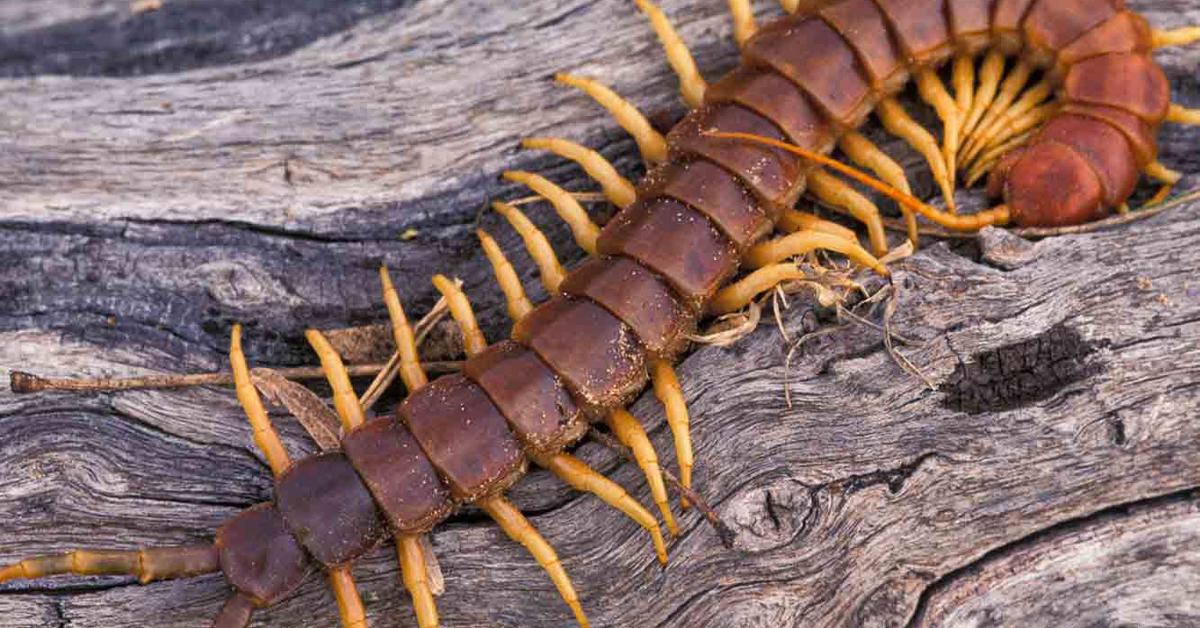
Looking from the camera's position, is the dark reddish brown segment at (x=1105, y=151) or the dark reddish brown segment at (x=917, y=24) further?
the dark reddish brown segment at (x=917, y=24)

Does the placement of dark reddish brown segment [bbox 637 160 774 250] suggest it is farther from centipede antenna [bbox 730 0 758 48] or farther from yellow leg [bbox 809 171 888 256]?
centipede antenna [bbox 730 0 758 48]

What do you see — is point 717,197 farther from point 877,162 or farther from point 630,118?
point 877,162

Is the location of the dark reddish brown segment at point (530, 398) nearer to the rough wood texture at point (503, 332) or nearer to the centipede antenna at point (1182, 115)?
the rough wood texture at point (503, 332)

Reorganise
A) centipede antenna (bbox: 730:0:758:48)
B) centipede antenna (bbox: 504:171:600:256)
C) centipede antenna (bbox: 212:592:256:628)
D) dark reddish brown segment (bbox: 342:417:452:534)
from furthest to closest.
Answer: centipede antenna (bbox: 730:0:758:48) < centipede antenna (bbox: 504:171:600:256) < dark reddish brown segment (bbox: 342:417:452:534) < centipede antenna (bbox: 212:592:256:628)

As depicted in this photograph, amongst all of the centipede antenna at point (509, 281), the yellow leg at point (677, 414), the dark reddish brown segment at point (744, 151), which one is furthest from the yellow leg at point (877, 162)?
the centipede antenna at point (509, 281)

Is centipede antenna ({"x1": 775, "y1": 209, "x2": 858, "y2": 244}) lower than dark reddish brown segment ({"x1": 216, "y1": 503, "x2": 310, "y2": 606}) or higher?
higher

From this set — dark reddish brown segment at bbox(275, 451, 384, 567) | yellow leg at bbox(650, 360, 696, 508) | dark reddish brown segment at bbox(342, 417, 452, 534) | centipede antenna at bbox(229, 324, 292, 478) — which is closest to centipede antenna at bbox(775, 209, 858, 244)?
yellow leg at bbox(650, 360, 696, 508)
